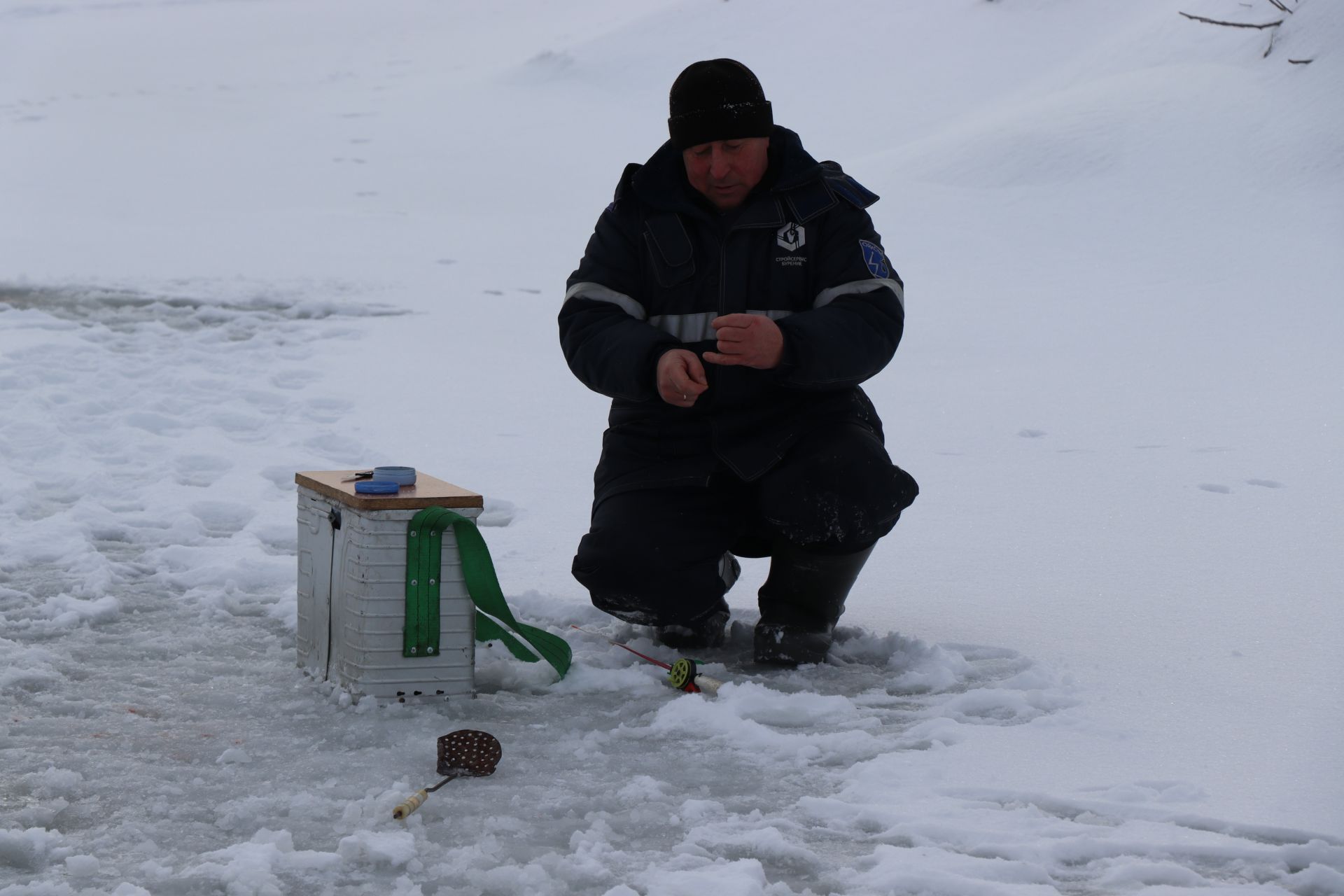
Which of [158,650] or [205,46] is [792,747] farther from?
[205,46]

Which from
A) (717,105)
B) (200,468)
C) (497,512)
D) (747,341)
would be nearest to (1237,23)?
(497,512)

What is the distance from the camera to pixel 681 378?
241 centimetres

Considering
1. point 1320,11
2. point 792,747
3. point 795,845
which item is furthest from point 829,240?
point 1320,11

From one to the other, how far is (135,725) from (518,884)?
867mm

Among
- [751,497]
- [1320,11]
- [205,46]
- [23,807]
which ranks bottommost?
[23,807]

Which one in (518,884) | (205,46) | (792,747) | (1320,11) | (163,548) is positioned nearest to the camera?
(518,884)

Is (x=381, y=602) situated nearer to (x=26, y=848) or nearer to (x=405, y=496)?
(x=405, y=496)

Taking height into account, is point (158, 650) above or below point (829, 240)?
below

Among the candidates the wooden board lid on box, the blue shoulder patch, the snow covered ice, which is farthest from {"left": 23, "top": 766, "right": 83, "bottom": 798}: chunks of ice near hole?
the blue shoulder patch

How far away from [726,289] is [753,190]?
0.21 metres

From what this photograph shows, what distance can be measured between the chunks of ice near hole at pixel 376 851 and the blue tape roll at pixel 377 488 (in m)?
0.74

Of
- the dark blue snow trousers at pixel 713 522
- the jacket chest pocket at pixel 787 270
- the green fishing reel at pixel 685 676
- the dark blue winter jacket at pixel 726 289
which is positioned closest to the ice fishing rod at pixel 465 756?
the green fishing reel at pixel 685 676

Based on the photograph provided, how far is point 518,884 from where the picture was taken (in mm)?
1693

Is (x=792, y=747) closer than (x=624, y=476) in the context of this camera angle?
Yes
